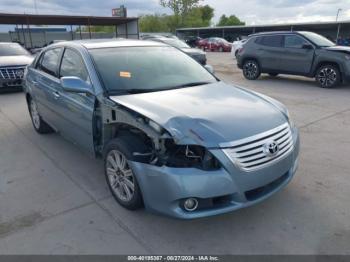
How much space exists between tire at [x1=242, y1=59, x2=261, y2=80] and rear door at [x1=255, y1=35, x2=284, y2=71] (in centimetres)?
26

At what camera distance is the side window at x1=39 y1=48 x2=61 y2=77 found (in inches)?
173

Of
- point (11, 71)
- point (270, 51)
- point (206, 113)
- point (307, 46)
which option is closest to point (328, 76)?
point (307, 46)

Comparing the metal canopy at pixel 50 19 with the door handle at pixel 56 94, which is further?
the metal canopy at pixel 50 19

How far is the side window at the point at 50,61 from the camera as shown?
440 centimetres

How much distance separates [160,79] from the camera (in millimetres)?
3643

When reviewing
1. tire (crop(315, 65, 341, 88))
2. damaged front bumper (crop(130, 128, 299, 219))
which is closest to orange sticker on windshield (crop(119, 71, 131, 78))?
damaged front bumper (crop(130, 128, 299, 219))

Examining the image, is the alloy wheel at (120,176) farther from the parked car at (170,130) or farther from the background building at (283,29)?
the background building at (283,29)

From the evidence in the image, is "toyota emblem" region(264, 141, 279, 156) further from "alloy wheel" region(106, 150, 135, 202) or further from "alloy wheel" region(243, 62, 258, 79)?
"alloy wheel" region(243, 62, 258, 79)

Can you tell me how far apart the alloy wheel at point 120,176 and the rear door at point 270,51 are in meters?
8.78

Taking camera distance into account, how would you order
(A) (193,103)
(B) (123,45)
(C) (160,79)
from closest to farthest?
(A) (193,103), (C) (160,79), (B) (123,45)

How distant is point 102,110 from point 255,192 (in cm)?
174

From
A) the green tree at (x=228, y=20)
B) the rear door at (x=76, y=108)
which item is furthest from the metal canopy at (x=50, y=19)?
the green tree at (x=228, y=20)

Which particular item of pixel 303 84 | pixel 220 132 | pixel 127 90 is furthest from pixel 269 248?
pixel 303 84

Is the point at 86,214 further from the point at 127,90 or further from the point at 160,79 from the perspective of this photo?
the point at 160,79
